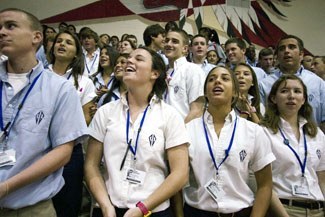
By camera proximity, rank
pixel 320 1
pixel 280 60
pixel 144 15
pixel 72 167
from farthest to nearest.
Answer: pixel 320 1 < pixel 144 15 < pixel 280 60 < pixel 72 167

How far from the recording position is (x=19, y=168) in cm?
168

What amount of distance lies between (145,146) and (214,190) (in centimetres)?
47

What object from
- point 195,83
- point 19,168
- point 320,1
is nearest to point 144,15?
point 320,1

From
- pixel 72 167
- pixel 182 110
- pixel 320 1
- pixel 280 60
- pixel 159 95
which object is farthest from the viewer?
pixel 320 1

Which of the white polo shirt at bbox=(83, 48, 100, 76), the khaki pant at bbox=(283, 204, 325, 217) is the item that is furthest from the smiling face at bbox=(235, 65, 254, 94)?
the white polo shirt at bbox=(83, 48, 100, 76)

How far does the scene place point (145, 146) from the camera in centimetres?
197

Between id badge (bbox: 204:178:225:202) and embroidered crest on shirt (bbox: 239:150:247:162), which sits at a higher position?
embroidered crest on shirt (bbox: 239:150:247:162)

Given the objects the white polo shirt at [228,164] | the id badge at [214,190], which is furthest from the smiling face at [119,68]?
the id badge at [214,190]

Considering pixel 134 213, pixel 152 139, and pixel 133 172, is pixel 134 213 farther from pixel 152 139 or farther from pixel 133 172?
pixel 152 139

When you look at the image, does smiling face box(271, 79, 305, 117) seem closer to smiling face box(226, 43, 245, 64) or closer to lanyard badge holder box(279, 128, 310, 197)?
lanyard badge holder box(279, 128, 310, 197)

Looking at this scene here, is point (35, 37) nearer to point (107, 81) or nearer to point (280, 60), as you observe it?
point (107, 81)

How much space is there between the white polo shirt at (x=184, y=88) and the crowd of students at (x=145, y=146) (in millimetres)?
478

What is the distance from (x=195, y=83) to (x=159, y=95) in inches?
40.4

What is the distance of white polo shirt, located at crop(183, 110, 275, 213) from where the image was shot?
6.79 ft
